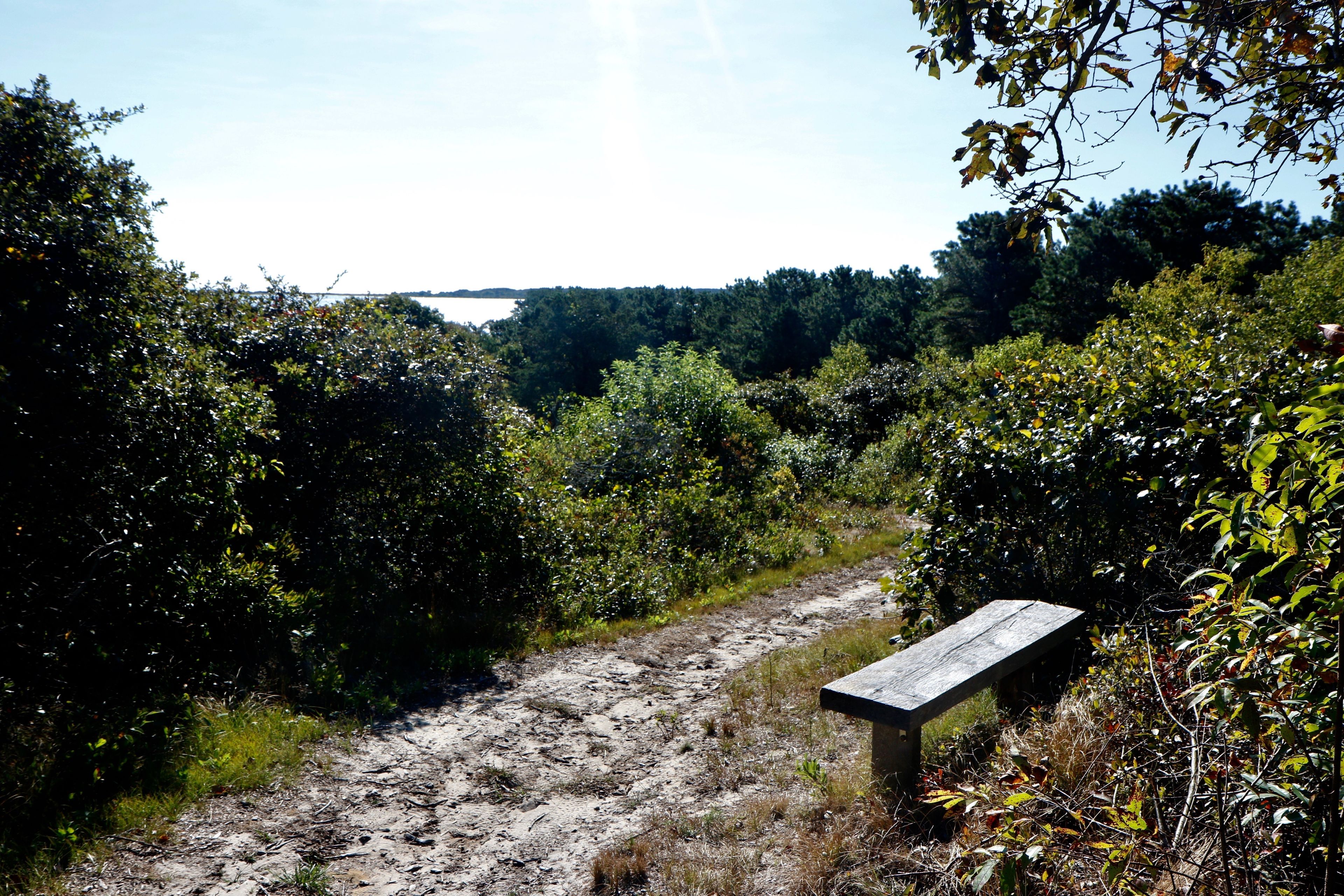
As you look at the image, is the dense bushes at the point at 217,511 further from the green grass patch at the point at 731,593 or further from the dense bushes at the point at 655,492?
the green grass patch at the point at 731,593

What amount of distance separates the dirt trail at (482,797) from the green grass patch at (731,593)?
489 millimetres

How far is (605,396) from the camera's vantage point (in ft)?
47.9

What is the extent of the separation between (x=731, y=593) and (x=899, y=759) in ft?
16.9

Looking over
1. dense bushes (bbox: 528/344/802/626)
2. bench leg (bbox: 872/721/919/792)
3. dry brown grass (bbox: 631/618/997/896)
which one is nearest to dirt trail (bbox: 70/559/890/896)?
dry brown grass (bbox: 631/618/997/896)

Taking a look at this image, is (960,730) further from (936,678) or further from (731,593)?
(731,593)

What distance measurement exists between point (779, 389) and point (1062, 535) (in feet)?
50.8

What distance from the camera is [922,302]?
44594 mm

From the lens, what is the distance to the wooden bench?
3.19 m

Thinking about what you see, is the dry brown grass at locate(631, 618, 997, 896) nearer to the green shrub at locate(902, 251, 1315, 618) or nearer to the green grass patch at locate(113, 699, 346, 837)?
the green shrub at locate(902, 251, 1315, 618)

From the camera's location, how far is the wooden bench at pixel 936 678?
3.19 m

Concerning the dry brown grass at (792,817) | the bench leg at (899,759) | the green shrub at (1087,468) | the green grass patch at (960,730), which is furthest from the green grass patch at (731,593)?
the bench leg at (899,759)

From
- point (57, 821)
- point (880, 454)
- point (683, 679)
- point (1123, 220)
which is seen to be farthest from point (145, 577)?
point (1123, 220)

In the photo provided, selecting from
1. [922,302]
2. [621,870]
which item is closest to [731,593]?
[621,870]

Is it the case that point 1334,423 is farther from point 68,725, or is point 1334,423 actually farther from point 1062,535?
point 68,725
